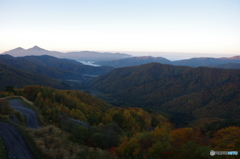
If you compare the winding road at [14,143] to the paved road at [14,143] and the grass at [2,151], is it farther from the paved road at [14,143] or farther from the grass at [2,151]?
the grass at [2,151]

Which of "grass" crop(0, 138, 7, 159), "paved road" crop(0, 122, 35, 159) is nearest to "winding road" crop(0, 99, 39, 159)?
"paved road" crop(0, 122, 35, 159)

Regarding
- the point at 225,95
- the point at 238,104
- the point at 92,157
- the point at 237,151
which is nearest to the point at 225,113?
the point at 238,104

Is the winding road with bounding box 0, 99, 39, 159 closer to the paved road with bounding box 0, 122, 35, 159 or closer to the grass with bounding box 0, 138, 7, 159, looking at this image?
the paved road with bounding box 0, 122, 35, 159

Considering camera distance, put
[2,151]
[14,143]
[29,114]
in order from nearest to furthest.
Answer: [2,151], [14,143], [29,114]

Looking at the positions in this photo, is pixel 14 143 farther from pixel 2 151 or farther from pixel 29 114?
pixel 29 114

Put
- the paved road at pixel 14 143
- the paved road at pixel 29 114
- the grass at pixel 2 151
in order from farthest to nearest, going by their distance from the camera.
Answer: the paved road at pixel 29 114, the paved road at pixel 14 143, the grass at pixel 2 151

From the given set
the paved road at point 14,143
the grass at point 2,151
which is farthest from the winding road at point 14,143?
the grass at point 2,151

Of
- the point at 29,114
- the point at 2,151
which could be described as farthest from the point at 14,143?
the point at 29,114

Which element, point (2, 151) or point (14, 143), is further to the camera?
point (14, 143)

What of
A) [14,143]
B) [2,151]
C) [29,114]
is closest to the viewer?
[2,151]
